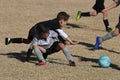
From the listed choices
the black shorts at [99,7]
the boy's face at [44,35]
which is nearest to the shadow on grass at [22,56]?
the boy's face at [44,35]

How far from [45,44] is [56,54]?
1570mm

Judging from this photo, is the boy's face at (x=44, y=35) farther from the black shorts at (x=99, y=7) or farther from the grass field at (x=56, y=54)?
the black shorts at (x=99, y=7)

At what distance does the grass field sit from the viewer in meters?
9.94

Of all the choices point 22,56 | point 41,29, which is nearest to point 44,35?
point 41,29

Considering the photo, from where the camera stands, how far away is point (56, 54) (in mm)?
12109

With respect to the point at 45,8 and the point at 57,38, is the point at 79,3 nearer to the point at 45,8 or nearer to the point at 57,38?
the point at 45,8

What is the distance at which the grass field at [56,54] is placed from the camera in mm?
9938

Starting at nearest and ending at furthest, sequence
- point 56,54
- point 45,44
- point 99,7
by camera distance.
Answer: point 45,44 < point 56,54 < point 99,7

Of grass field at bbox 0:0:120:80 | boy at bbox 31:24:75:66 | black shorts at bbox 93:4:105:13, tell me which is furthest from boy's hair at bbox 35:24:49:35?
black shorts at bbox 93:4:105:13

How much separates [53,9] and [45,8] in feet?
1.48

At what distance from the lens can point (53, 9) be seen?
2095 centimetres

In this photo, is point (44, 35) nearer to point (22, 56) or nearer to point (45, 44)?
point (45, 44)

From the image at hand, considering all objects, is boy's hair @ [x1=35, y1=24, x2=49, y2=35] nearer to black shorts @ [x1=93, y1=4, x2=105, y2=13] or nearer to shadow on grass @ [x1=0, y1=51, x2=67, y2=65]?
shadow on grass @ [x1=0, y1=51, x2=67, y2=65]

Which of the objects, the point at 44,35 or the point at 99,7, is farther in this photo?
the point at 99,7
